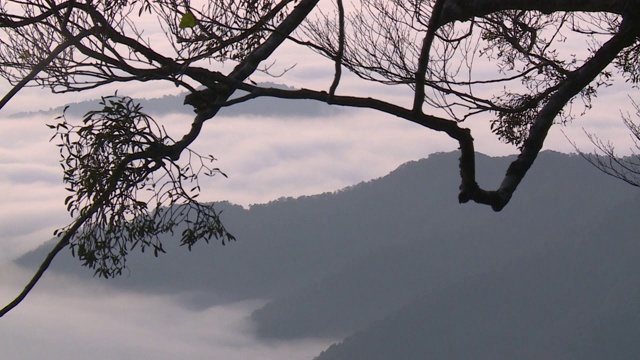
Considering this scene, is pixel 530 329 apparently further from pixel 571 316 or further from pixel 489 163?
pixel 489 163

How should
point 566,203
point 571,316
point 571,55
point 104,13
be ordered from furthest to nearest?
point 566,203
point 571,316
point 571,55
point 104,13

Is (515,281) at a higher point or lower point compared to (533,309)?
higher

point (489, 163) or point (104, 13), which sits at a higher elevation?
point (489, 163)

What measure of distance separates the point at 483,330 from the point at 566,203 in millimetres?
49171

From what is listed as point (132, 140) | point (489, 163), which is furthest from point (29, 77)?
point (489, 163)

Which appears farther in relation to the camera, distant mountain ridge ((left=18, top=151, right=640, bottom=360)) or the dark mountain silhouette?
distant mountain ridge ((left=18, top=151, right=640, bottom=360))

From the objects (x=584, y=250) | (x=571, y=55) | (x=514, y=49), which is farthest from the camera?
(x=584, y=250)

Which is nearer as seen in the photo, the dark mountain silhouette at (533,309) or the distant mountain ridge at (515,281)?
the dark mountain silhouette at (533,309)

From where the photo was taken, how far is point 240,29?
23.2ft

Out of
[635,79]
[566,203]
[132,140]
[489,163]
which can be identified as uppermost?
[489,163]

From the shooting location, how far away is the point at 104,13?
21.9 ft

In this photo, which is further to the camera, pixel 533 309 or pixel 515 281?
pixel 515 281

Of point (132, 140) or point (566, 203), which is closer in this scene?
point (132, 140)

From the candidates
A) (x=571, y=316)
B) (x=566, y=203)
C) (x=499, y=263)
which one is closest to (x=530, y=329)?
(x=571, y=316)
